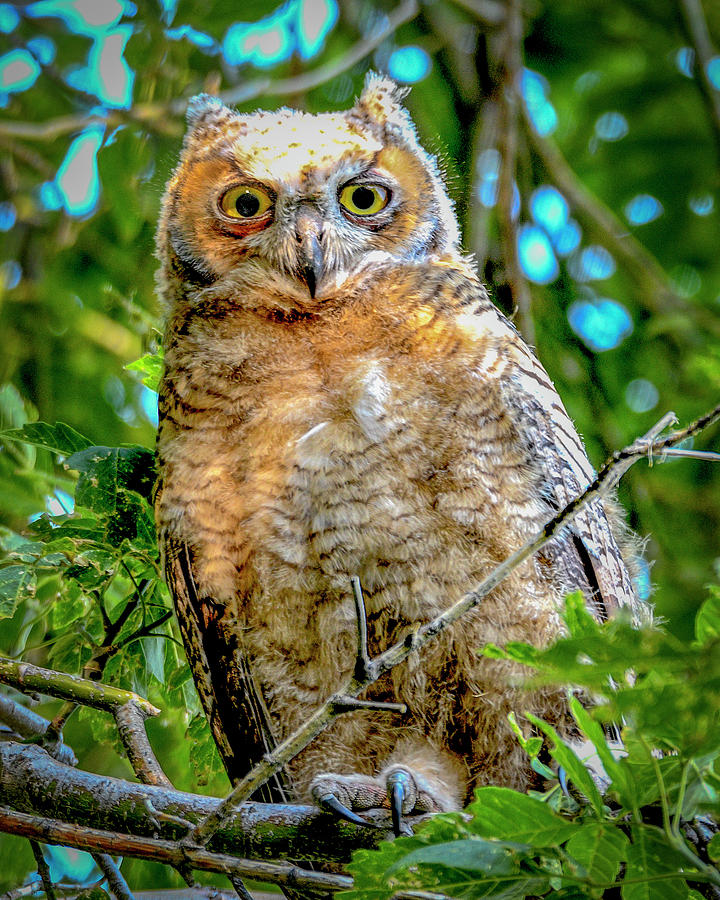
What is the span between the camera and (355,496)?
5.43 ft

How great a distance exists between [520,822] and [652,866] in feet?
0.40

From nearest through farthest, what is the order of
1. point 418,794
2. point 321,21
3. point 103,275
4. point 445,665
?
1. point 418,794
2. point 445,665
3. point 321,21
4. point 103,275

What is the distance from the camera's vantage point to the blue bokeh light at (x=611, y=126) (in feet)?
10.0

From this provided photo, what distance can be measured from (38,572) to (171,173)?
Result: 1.08 metres

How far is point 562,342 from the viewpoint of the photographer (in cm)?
234

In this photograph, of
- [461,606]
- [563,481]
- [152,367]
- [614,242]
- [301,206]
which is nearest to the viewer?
[461,606]

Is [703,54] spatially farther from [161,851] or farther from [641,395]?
[161,851]

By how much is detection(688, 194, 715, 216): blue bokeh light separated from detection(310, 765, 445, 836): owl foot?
217 cm

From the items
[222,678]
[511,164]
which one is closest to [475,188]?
[511,164]

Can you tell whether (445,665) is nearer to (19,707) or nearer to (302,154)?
(19,707)

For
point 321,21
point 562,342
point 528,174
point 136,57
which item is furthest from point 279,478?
point 321,21

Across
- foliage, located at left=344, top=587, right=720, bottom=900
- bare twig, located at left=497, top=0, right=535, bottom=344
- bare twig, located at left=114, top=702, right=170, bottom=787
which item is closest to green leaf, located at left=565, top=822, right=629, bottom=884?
foliage, located at left=344, top=587, right=720, bottom=900

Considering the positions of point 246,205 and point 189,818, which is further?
point 246,205

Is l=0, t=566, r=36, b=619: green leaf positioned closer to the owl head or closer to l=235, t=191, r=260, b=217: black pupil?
the owl head
